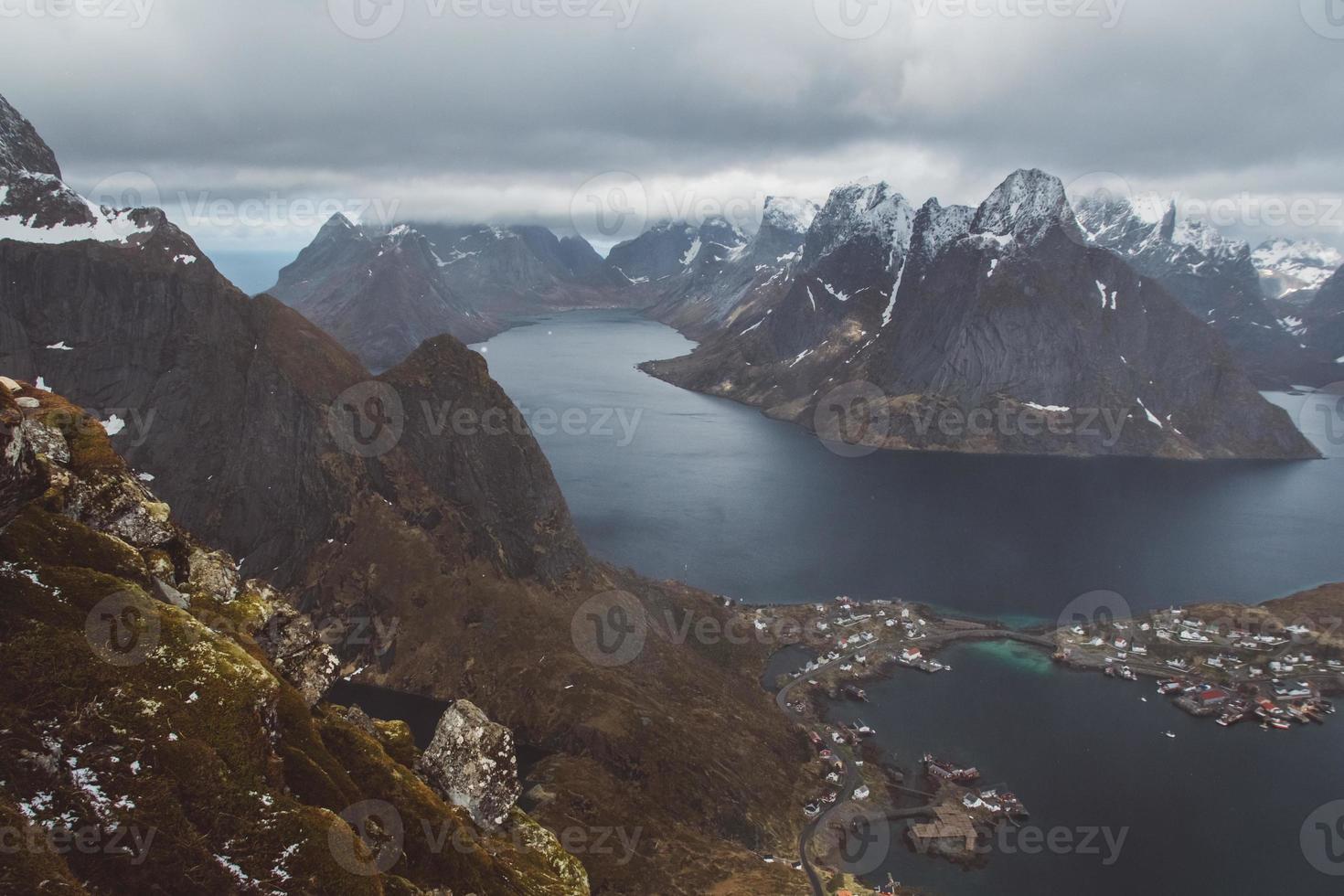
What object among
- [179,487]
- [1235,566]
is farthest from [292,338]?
[1235,566]

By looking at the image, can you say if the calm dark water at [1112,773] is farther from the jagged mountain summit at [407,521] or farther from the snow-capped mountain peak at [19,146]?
the snow-capped mountain peak at [19,146]

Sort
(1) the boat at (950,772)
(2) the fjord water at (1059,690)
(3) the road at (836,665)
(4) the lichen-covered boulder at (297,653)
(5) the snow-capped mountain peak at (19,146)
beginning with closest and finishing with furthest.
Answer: (4) the lichen-covered boulder at (297,653), (3) the road at (836,665), (2) the fjord water at (1059,690), (1) the boat at (950,772), (5) the snow-capped mountain peak at (19,146)

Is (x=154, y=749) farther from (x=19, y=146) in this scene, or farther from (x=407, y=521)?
(x=19, y=146)

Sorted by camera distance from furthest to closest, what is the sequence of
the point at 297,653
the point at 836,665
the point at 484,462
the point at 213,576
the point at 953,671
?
1. the point at 484,462
2. the point at 836,665
3. the point at 953,671
4. the point at 213,576
5. the point at 297,653

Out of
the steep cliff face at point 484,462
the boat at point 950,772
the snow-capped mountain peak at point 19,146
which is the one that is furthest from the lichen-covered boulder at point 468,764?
the snow-capped mountain peak at point 19,146

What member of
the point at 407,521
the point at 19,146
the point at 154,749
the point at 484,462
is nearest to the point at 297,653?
the point at 154,749

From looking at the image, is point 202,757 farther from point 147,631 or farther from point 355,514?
point 355,514

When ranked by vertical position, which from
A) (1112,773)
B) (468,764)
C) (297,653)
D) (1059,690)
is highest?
(297,653)
